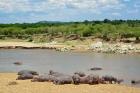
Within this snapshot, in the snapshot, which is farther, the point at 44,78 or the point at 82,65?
the point at 82,65

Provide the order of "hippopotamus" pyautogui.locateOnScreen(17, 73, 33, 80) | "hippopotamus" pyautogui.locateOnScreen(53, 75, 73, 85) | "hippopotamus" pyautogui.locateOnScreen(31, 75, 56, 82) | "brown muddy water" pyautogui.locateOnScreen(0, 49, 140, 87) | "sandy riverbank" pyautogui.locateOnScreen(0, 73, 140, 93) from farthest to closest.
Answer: "brown muddy water" pyautogui.locateOnScreen(0, 49, 140, 87), "hippopotamus" pyautogui.locateOnScreen(17, 73, 33, 80), "hippopotamus" pyautogui.locateOnScreen(31, 75, 56, 82), "hippopotamus" pyautogui.locateOnScreen(53, 75, 73, 85), "sandy riverbank" pyautogui.locateOnScreen(0, 73, 140, 93)

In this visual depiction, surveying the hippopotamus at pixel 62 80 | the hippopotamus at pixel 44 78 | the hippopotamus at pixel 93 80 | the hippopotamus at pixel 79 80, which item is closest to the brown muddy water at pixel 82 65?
the hippopotamus at pixel 93 80

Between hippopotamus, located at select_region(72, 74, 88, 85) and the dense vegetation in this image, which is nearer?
hippopotamus, located at select_region(72, 74, 88, 85)

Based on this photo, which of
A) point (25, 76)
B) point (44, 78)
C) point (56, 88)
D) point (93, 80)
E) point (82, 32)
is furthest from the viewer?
point (82, 32)

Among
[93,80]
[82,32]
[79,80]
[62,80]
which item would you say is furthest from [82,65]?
[82,32]

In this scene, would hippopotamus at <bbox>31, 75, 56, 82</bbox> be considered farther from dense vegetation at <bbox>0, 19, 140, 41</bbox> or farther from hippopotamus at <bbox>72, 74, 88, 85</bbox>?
dense vegetation at <bbox>0, 19, 140, 41</bbox>

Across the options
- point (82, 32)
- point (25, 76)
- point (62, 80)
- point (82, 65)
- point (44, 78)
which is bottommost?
point (82, 32)

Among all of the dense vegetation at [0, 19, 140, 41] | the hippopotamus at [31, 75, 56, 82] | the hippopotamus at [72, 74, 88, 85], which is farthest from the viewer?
the dense vegetation at [0, 19, 140, 41]

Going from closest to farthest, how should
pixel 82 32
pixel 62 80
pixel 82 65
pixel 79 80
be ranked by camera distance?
pixel 62 80
pixel 79 80
pixel 82 65
pixel 82 32

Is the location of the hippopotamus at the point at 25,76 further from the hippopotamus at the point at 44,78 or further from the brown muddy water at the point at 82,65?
the brown muddy water at the point at 82,65

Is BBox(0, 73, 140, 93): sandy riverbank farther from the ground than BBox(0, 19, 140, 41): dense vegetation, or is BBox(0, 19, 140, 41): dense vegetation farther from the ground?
BBox(0, 73, 140, 93): sandy riverbank

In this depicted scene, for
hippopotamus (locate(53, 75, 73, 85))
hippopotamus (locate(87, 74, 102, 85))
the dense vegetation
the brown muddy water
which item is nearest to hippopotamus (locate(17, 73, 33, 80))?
hippopotamus (locate(53, 75, 73, 85))

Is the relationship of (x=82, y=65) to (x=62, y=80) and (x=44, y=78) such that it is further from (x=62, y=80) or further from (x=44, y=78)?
(x=62, y=80)

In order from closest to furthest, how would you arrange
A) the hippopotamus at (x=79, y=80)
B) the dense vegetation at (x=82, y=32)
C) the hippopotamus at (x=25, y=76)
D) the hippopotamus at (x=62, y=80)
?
1. the hippopotamus at (x=62, y=80)
2. the hippopotamus at (x=79, y=80)
3. the hippopotamus at (x=25, y=76)
4. the dense vegetation at (x=82, y=32)
